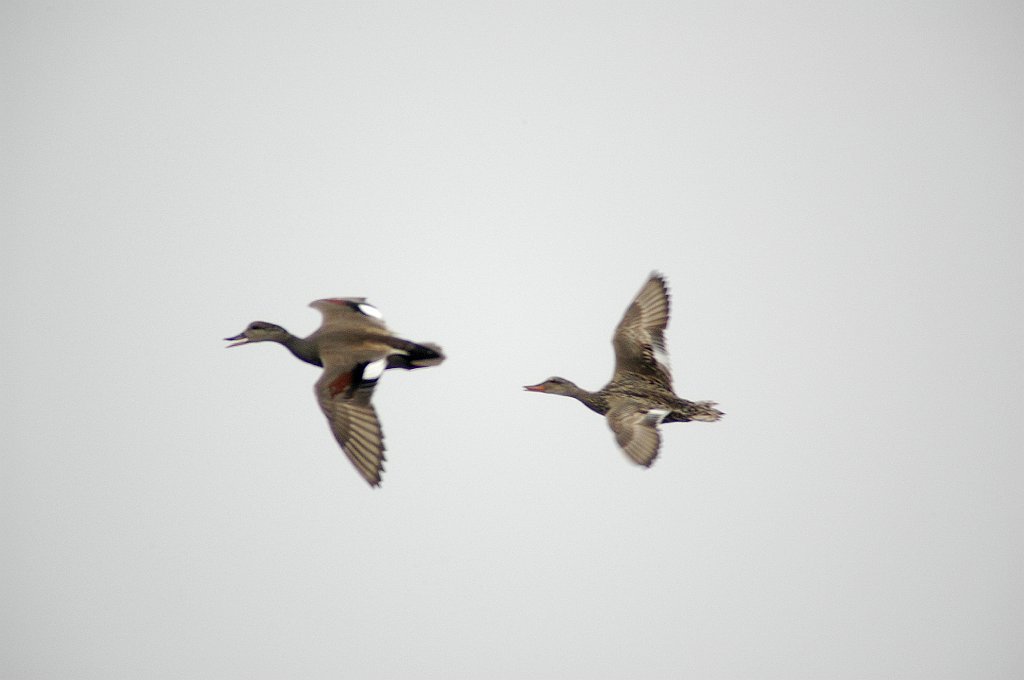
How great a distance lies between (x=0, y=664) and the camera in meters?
137

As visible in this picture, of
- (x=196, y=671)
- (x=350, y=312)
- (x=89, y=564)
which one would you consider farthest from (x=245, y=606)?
(x=350, y=312)

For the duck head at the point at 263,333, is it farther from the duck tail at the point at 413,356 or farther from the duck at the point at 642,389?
the duck at the point at 642,389

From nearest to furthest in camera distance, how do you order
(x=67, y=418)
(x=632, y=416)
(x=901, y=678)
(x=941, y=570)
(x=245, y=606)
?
(x=632, y=416) < (x=901, y=678) < (x=941, y=570) < (x=245, y=606) < (x=67, y=418)

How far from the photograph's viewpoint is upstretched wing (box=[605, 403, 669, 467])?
42.6ft

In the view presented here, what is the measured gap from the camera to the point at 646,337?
15445mm

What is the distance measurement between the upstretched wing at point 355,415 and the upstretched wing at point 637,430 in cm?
312

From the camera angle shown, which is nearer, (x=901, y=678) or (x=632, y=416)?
(x=632, y=416)

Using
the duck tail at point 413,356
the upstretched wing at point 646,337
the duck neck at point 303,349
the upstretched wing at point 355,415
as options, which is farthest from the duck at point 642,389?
the upstretched wing at point 355,415

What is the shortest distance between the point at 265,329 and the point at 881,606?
268 feet

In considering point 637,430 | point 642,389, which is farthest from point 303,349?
point 642,389

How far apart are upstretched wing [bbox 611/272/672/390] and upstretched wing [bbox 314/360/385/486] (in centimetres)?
421

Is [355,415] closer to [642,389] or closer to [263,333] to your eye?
[263,333]

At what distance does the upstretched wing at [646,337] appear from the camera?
15.1 meters

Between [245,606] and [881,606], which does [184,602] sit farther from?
[881,606]
